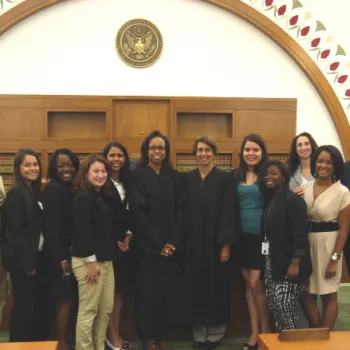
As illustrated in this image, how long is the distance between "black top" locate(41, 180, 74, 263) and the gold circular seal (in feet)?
9.32

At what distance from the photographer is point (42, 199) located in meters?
2.44

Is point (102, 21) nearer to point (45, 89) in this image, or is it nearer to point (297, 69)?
point (45, 89)

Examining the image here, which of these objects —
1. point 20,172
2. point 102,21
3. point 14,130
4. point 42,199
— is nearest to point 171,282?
point 42,199

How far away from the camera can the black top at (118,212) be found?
2.58 metres

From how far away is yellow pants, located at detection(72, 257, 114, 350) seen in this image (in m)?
2.36

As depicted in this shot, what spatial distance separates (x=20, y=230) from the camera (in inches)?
92.6

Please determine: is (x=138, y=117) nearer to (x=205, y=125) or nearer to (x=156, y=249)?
(x=205, y=125)

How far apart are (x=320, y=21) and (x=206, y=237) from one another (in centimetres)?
359

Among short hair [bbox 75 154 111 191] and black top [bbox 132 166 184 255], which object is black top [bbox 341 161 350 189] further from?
short hair [bbox 75 154 111 191]

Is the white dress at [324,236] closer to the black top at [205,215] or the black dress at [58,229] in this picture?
the black top at [205,215]

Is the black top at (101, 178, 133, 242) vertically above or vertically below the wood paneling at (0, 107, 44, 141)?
below

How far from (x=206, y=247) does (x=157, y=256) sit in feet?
1.09

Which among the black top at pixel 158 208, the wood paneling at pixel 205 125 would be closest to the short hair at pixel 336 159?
the black top at pixel 158 208

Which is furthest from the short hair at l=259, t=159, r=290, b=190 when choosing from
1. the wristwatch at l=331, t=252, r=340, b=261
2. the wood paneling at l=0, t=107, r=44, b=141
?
the wood paneling at l=0, t=107, r=44, b=141
